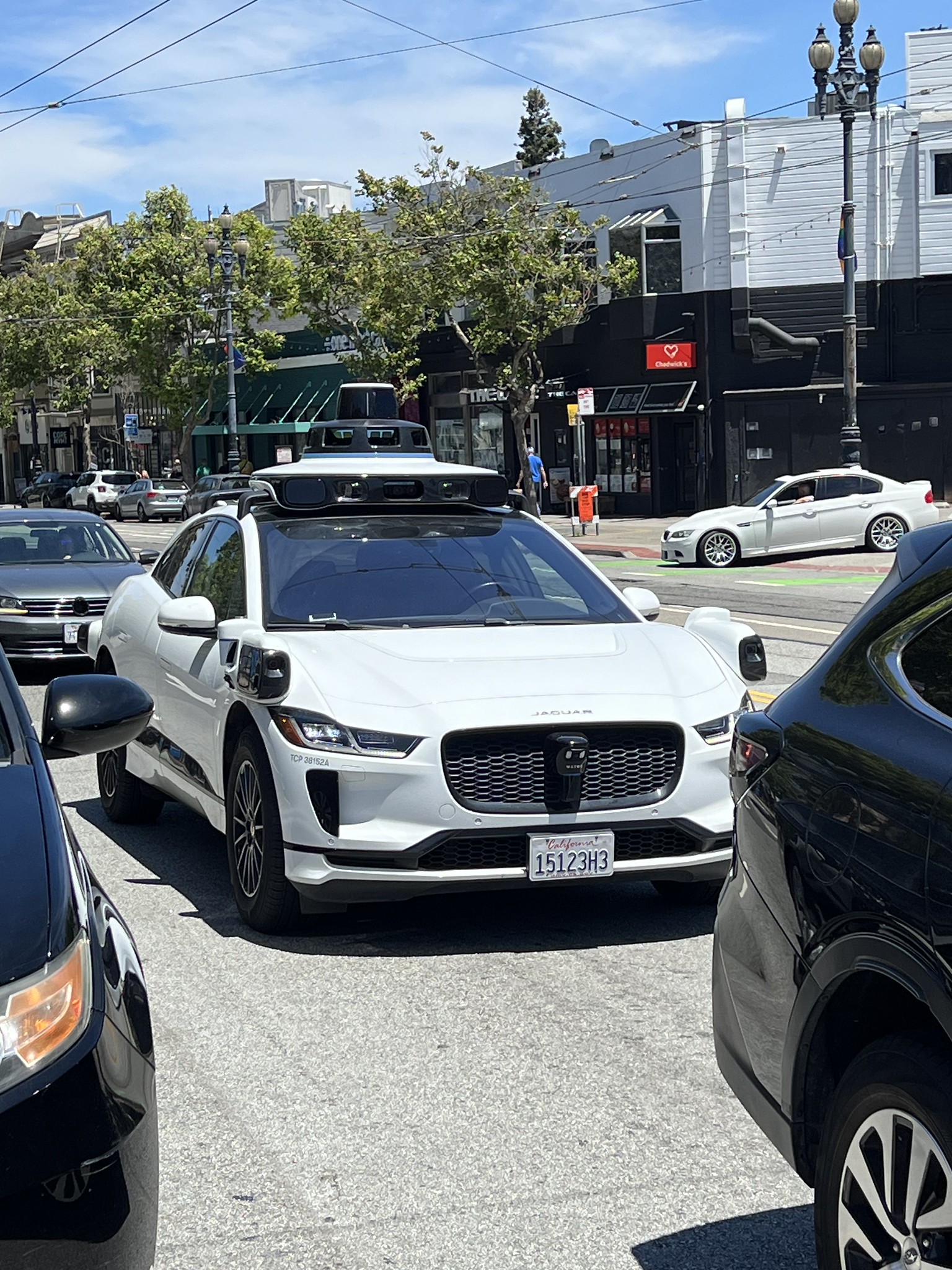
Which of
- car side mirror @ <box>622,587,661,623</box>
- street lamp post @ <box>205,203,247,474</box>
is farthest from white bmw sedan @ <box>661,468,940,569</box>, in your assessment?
car side mirror @ <box>622,587,661,623</box>

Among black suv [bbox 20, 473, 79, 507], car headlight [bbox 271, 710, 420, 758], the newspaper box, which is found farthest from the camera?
black suv [bbox 20, 473, 79, 507]

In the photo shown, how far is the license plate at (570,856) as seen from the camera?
5930 millimetres

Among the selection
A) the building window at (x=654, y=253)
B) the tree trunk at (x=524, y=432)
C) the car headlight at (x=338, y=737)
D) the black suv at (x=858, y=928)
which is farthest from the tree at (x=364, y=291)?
the black suv at (x=858, y=928)

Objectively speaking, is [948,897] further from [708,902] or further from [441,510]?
[441,510]

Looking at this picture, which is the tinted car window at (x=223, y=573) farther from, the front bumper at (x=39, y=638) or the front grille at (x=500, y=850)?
the front bumper at (x=39, y=638)

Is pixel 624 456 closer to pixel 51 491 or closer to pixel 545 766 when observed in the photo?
pixel 51 491

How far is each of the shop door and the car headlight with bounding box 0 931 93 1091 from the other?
1644 inches

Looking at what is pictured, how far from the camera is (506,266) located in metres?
41.9

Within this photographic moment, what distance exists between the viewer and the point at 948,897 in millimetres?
2658

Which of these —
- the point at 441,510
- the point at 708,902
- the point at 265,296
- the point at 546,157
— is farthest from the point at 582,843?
the point at 546,157

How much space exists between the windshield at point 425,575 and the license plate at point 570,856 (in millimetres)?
1324

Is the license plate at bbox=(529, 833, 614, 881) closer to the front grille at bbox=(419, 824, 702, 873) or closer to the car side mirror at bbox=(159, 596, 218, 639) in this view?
the front grille at bbox=(419, 824, 702, 873)

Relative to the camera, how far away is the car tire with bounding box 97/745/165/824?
28.2ft

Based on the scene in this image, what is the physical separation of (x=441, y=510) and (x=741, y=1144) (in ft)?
13.6
